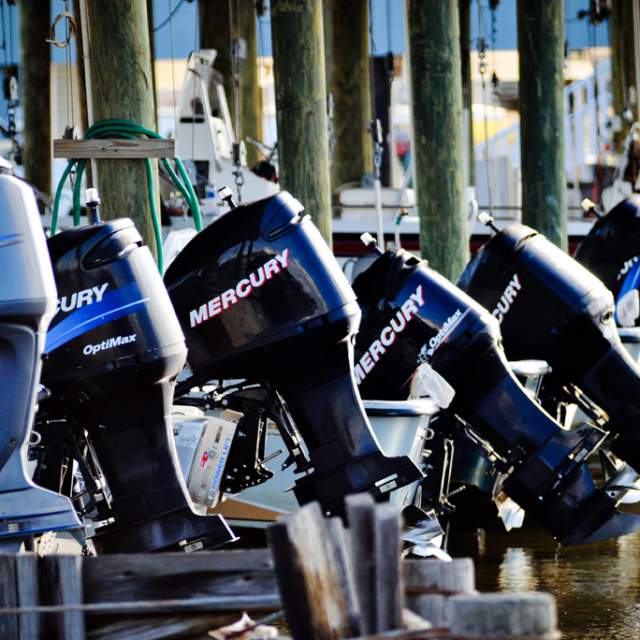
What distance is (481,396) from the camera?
6.32 metres

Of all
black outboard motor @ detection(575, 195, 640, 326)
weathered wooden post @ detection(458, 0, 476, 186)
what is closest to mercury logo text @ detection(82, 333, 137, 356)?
Result: black outboard motor @ detection(575, 195, 640, 326)

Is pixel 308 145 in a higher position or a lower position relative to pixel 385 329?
higher

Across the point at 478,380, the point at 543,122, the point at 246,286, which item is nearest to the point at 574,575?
the point at 478,380

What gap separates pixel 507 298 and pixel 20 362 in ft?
10.0

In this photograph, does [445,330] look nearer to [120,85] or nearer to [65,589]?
[120,85]

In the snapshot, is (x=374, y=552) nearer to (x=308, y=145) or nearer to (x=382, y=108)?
(x=308, y=145)

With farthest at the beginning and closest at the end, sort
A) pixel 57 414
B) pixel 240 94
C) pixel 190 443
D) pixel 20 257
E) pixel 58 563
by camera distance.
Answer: pixel 240 94 < pixel 190 443 < pixel 57 414 < pixel 20 257 < pixel 58 563

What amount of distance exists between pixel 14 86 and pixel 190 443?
8.97 m

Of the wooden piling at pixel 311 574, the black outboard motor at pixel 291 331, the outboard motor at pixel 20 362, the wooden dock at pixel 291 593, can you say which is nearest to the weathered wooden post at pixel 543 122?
the black outboard motor at pixel 291 331

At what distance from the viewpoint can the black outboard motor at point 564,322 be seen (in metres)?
6.81

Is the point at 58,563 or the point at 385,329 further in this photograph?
the point at 385,329

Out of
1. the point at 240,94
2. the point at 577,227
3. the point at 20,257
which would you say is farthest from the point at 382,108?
the point at 20,257

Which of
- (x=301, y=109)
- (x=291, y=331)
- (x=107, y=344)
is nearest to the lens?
(x=107, y=344)

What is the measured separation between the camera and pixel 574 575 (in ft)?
21.9
